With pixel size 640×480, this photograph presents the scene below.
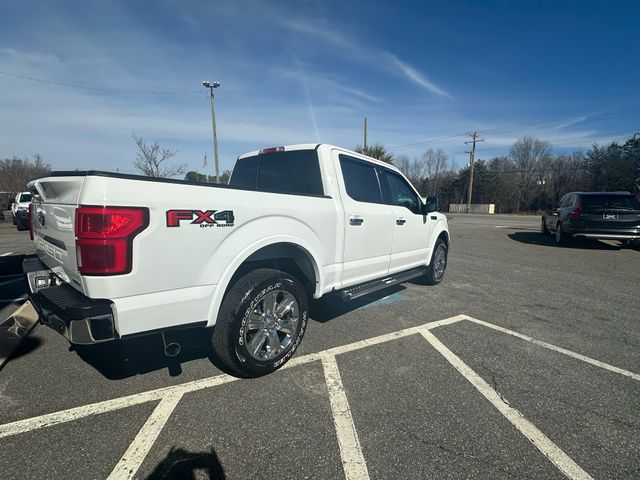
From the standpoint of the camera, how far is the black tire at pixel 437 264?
5598 mm

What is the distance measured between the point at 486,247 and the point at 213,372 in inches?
403

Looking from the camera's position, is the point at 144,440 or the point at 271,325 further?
the point at 271,325

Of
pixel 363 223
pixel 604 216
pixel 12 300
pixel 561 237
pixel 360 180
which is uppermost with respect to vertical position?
pixel 360 180

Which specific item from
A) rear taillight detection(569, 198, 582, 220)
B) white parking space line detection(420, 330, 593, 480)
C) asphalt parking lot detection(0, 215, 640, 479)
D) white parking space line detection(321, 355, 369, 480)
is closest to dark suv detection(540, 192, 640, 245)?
rear taillight detection(569, 198, 582, 220)

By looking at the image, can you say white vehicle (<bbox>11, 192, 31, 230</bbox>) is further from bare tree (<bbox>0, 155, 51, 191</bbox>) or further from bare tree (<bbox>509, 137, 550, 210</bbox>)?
bare tree (<bbox>509, 137, 550, 210</bbox>)

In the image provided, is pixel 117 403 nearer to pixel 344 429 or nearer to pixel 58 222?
pixel 58 222

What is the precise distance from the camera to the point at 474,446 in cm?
200

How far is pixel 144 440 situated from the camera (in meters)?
2.00

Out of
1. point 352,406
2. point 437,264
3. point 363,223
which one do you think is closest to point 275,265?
point 363,223

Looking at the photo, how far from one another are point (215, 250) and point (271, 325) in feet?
3.02

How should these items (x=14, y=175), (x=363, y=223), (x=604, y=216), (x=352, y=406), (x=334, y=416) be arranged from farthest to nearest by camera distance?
(x=14, y=175)
(x=604, y=216)
(x=363, y=223)
(x=352, y=406)
(x=334, y=416)

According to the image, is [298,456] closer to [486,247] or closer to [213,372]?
[213,372]

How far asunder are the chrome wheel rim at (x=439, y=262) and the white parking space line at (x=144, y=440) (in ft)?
15.0

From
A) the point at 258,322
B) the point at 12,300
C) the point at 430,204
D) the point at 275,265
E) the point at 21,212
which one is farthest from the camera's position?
the point at 21,212
